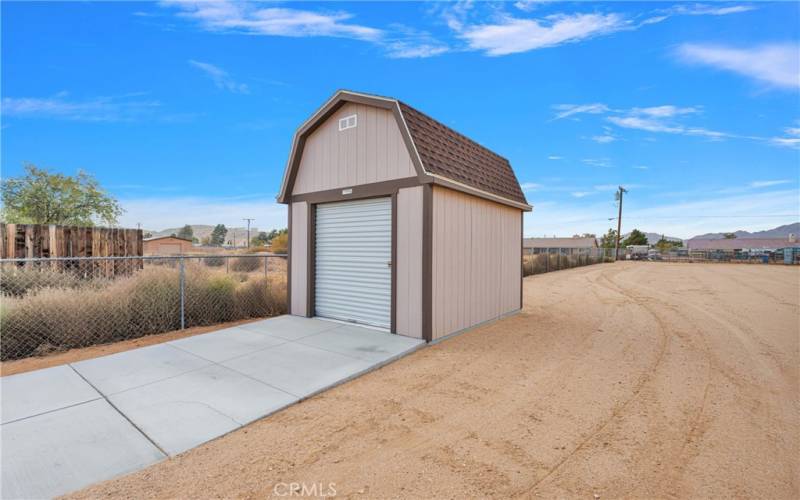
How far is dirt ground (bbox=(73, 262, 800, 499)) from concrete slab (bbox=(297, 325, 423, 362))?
333 millimetres

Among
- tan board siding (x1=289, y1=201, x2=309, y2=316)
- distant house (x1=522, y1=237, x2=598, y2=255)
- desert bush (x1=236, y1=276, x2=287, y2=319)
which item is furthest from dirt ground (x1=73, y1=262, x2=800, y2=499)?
distant house (x1=522, y1=237, x2=598, y2=255)

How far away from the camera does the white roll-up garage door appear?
574cm

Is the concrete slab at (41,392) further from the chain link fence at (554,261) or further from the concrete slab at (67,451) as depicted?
the chain link fence at (554,261)

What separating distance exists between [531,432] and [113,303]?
6.94m

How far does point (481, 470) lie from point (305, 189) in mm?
6069

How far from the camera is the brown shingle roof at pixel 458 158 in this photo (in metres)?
5.31

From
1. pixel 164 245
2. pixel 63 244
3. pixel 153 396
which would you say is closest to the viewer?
pixel 153 396

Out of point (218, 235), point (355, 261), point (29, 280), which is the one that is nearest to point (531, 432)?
point (355, 261)

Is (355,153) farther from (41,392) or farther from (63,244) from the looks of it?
(63,244)

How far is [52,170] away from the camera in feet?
50.0

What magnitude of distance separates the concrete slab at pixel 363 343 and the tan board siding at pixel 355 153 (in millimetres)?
2679

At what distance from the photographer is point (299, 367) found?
4.09 metres

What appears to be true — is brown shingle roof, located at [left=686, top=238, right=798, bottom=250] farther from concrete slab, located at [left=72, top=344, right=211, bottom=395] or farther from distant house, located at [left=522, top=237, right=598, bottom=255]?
concrete slab, located at [left=72, top=344, right=211, bottom=395]

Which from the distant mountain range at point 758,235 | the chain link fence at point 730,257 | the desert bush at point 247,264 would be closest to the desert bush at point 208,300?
the desert bush at point 247,264
